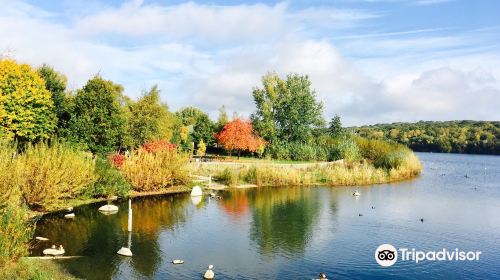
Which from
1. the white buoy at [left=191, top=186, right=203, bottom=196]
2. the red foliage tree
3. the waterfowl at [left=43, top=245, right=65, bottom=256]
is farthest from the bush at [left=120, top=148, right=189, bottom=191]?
the waterfowl at [left=43, top=245, right=65, bottom=256]

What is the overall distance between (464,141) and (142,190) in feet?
425

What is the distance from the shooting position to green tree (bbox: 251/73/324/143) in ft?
266

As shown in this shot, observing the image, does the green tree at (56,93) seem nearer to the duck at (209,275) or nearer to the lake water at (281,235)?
the lake water at (281,235)

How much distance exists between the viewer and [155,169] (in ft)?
158

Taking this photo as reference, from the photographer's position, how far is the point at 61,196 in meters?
36.9

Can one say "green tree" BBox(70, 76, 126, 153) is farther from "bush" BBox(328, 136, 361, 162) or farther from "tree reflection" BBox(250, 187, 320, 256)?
"bush" BBox(328, 136, 361, 162)

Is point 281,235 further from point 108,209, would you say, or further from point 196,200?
point 196,200

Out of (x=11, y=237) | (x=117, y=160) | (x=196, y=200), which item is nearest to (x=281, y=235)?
(x=196, y=200)

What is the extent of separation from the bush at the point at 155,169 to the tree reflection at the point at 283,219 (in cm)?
866

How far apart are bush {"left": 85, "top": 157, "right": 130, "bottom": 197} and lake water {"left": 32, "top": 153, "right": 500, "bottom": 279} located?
241cm

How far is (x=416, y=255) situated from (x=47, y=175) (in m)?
26.2

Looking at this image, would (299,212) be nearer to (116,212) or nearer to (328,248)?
(328,248)

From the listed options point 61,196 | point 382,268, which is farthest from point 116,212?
point 382,268

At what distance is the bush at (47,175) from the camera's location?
1345 inches
